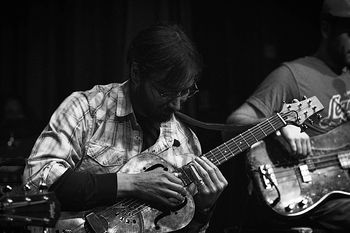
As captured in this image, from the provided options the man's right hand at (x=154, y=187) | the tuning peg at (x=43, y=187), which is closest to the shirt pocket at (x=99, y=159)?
the man's right hand at (x=154, y=187)

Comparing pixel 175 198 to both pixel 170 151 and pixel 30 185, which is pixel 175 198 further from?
pixel 30 185

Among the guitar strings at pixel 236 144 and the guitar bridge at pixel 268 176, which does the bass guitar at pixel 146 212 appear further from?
the guitar bridge at pixel 268 176

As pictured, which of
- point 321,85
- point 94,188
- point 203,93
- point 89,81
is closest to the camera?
point 94,188

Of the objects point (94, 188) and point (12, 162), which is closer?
point (94, 188)

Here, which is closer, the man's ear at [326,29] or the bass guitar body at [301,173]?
the bass guitar body at [301,173]

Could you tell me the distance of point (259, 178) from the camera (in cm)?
291

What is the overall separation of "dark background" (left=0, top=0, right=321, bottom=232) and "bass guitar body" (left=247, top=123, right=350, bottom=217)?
0.92 metres

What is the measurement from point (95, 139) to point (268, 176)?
3.14 feet

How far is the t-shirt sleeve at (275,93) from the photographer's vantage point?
3133 mm

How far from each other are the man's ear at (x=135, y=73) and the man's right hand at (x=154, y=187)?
1.53 ft

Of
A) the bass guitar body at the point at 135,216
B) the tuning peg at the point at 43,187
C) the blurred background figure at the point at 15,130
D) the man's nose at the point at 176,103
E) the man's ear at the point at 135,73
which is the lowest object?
the blurred background figure at the point at 15,130

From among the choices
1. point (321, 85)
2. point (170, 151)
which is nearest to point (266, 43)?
point (321, 85)

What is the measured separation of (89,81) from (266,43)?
55.5 inches

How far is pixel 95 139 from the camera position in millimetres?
2617
